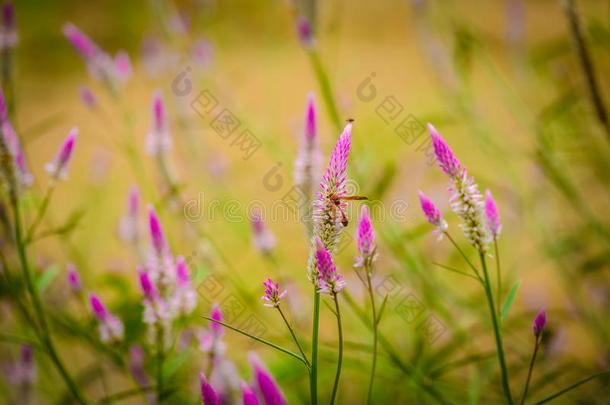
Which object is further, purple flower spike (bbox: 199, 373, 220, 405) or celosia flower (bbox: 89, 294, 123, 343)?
celosia flower (bbox: 89, 294, 123, 343)

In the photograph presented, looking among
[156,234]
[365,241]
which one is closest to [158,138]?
[156,234]

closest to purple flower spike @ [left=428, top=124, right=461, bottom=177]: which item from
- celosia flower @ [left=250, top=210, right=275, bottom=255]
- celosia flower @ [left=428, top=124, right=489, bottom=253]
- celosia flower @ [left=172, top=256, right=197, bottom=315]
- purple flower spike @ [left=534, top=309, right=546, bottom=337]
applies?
celosia flower @ [left=428, top=124, right=489, bottom=253]

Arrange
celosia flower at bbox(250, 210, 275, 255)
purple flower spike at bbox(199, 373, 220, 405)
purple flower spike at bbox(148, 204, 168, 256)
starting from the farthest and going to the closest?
celosia flower at bbox(250, 210, 275, 255) < purple flower spike at bbox(148, 204, 168, 256) < purple flower spike at bbox(199, 373, 220, 405)

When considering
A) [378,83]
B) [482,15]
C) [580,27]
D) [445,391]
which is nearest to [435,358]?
[445,391]

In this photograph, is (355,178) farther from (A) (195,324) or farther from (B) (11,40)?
(B) (11,40)

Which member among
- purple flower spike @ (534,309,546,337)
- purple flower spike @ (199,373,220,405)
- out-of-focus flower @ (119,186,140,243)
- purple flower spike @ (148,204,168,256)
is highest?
out-of-focus flower @ (119,186,140,243)

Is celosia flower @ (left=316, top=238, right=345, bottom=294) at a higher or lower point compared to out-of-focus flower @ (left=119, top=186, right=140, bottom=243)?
lower

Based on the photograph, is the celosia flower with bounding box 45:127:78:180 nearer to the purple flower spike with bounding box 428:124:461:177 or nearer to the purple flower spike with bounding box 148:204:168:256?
the purple flower spike with bounding box 148:204:168:256
